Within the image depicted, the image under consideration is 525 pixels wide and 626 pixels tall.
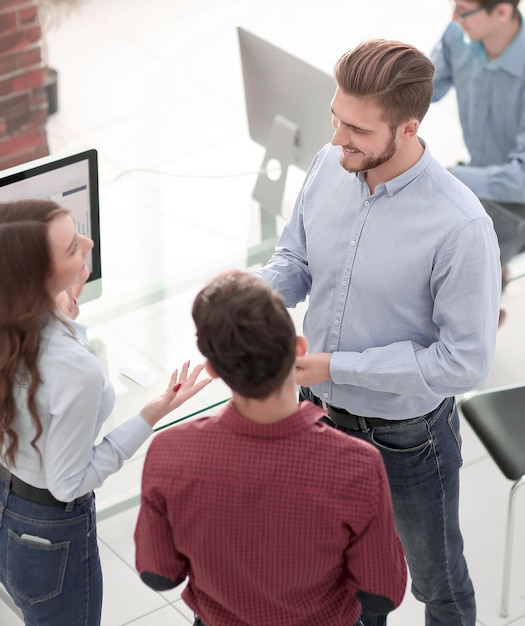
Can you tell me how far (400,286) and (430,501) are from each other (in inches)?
19.6

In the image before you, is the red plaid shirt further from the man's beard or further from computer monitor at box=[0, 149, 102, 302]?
computer monitor at box=[0, 149, 102, 302]

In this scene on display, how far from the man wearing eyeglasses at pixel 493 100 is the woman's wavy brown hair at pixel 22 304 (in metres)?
Answer: 1.72

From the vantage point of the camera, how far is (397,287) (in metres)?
2.13

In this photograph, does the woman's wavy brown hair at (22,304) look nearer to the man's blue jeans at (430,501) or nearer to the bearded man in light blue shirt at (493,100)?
the man's blue jeans at (430,501)

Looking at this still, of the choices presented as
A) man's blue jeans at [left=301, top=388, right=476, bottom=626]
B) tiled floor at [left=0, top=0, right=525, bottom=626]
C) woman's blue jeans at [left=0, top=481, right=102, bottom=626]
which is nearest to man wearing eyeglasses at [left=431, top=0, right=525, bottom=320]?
tiled floor at [left=0, top=0, right=525, bottom=626]

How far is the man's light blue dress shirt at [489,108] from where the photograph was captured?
3.42 meters

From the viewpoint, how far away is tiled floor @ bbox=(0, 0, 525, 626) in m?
3.03

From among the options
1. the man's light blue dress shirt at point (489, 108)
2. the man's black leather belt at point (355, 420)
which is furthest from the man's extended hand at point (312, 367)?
the man's light blue dress shirt at point (489, 108)

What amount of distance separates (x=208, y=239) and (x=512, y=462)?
45.0 inches

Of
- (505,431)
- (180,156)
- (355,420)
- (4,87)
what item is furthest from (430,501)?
(180,156)

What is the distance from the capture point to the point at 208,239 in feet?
11.1

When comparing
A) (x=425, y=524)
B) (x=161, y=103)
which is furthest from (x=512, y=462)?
(x=161, y=103)

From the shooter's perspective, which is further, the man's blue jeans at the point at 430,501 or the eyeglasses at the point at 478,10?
the eyeglasses at the point at 478,10

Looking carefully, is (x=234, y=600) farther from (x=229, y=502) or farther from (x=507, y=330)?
(x=507, y=330)
